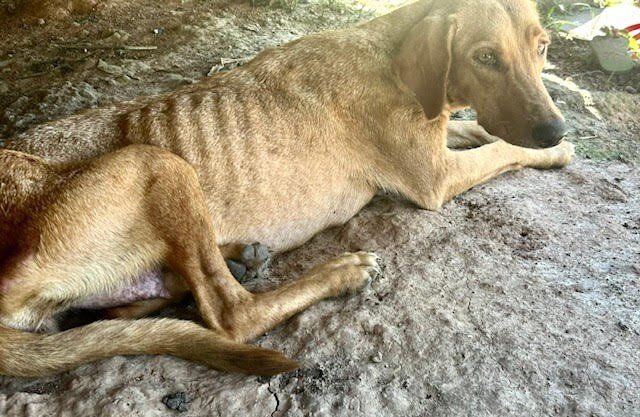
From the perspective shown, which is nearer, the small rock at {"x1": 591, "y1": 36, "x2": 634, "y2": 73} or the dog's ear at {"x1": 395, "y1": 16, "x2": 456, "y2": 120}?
the dog's ear at {"x1": 395, "y1": 16, "x2": 456, "y2": 120}

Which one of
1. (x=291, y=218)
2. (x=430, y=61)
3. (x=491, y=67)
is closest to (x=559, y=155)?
(x=491, y=67)

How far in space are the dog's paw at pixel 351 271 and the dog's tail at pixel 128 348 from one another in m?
0.72

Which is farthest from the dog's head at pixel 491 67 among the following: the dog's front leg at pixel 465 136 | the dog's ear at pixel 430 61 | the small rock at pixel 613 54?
the small rock at pixel 613 54

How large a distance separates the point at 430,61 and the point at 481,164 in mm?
959

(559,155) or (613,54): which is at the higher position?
(613,54)

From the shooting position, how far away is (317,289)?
3359 mm

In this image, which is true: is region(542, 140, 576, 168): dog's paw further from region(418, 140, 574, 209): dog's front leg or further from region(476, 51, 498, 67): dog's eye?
region(476, 51, 498, 67): dog's eye

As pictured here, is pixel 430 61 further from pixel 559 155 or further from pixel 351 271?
pixel 559 155

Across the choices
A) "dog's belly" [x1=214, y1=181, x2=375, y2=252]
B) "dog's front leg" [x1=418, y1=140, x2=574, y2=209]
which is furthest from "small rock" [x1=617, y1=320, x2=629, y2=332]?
"dog's belly" [x1=214, y1=181, x2=375, y2=252]

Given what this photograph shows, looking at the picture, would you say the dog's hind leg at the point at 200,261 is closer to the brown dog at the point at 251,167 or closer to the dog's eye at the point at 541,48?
the brown dog at the point at 251,167

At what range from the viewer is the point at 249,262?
3.58 metres

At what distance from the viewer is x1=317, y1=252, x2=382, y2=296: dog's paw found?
3.39m

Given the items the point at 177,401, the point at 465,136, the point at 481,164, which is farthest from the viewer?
the point at 465,136

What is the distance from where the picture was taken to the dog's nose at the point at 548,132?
11.7ft
